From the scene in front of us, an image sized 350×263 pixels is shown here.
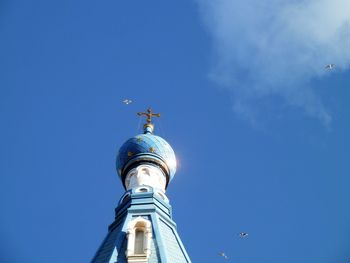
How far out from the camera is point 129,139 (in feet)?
70.1

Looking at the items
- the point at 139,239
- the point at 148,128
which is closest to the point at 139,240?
the point at 139,239

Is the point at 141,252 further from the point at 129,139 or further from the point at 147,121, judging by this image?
the point at 147,121

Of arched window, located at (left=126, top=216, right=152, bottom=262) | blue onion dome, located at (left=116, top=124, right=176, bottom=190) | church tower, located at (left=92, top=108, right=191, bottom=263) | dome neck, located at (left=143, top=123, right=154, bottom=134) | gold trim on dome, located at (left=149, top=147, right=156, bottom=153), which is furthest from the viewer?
dome neck, located at (left=143, top=123, right=154, bottom=134)

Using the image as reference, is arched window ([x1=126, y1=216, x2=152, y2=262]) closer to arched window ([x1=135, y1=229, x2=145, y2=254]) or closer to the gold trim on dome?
arched window ([x1=135, y1=229, x2=145, y2=254])

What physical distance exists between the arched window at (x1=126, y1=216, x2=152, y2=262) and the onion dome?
12.1 ft

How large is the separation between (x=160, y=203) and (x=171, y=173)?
9.13 feet

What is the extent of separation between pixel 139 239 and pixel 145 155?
4.78 metres

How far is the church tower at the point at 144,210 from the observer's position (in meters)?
15.5

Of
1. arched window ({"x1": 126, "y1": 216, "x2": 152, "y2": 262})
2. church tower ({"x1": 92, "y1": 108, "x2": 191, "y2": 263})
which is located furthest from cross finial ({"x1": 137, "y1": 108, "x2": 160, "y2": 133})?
arched window ({"x1": 126, "y1": 216, "x2": 152, "y2": 262})

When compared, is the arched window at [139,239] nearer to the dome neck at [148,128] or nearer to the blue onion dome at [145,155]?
the blue onion dome at [145,155]

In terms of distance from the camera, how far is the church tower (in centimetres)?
1552

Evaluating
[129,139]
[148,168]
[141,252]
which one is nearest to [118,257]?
[141,252]

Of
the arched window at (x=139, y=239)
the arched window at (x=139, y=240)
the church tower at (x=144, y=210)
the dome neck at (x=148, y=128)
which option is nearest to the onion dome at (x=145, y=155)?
the church tower at (x=144, y=210)

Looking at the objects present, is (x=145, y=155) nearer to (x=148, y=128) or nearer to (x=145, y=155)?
(x=145, y=155)
